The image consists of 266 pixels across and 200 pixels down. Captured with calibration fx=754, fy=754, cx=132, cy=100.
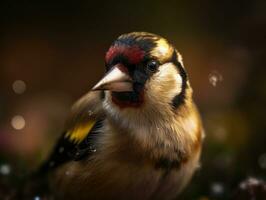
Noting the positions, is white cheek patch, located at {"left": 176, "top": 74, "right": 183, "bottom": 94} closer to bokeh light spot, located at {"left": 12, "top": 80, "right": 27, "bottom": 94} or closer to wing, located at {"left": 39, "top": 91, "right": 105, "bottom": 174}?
wing, located at {"left": 39, "top": 91, "right": 105, "bottom": 174}

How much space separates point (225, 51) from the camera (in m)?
5.03

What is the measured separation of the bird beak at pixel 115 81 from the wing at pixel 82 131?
300 millimetres

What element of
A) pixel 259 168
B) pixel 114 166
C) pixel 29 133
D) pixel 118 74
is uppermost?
pixel 118 74

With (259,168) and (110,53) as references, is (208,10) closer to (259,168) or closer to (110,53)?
(259,168)

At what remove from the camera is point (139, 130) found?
2.82 meters

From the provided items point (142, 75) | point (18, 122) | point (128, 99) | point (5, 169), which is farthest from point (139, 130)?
point (18, 122)

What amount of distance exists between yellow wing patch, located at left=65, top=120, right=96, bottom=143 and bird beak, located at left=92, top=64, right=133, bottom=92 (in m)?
0.36

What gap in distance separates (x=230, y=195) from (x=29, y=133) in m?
1.37

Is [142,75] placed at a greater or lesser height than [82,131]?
greater

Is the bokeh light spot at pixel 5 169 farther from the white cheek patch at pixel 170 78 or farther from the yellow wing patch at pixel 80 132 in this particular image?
the white cheek patch at pixel 170 78

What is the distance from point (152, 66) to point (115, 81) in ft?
0.63

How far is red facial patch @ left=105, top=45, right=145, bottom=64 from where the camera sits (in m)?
2.64

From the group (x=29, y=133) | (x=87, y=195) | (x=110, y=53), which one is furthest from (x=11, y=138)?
(x=110, y=53)

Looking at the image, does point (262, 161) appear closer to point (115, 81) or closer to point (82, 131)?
point (82, 131)
